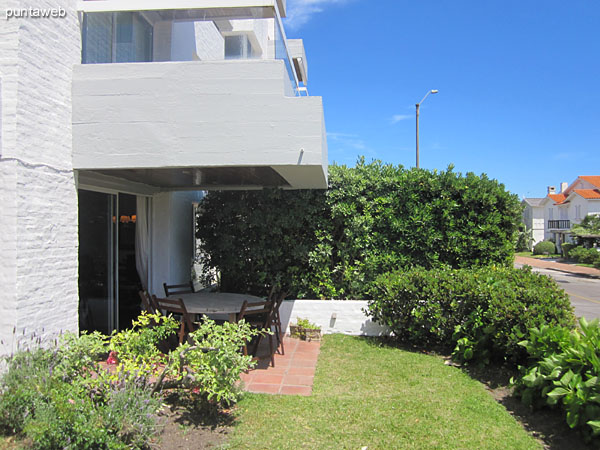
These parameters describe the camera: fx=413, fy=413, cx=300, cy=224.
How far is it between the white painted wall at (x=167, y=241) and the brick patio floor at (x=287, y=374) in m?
2.92

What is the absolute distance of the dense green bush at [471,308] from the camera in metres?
4.88

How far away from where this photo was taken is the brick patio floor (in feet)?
16.0

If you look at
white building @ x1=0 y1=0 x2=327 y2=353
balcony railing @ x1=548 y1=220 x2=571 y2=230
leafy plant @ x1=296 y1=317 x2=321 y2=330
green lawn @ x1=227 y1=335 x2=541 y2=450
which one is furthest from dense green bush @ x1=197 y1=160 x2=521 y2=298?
balcony railing @ x1=548 y1=220 x2=571 y2=230

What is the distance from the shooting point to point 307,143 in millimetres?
4664

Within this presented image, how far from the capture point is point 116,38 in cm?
Answer: 504

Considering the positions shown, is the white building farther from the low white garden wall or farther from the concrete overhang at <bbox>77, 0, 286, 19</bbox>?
the low white garden wall

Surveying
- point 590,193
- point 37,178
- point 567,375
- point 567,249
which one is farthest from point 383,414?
point 590,193

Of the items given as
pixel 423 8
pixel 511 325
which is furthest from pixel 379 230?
pixel 423 8

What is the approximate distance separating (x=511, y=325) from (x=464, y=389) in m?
0.94

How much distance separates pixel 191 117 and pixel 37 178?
1.71 metres

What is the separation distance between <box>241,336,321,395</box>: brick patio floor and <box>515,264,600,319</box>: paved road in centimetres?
683

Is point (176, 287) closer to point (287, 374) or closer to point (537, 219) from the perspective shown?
point (287, 374)

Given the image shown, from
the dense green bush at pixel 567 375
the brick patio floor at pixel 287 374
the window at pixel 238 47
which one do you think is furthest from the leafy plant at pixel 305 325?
the window at pixel 238 47

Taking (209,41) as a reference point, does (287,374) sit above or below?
below
